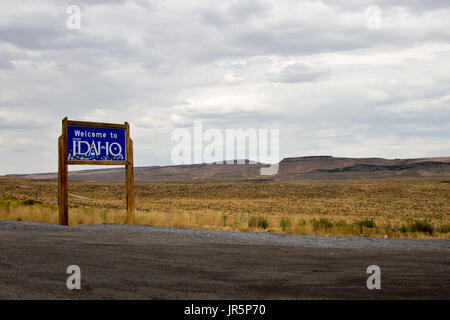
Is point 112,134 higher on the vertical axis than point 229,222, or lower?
higher

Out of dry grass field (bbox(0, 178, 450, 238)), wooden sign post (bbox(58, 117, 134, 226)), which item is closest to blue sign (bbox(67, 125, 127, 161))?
wooden sign post (bbox(58, 117, 134, 226))

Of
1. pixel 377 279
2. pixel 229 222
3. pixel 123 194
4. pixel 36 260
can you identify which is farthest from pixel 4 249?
pixel 123 194

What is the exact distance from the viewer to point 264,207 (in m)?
44.2

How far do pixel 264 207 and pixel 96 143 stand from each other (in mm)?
28125

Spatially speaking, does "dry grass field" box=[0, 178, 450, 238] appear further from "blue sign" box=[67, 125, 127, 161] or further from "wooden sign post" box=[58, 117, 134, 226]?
"blue sign" box=[67, 125, 127, 161]

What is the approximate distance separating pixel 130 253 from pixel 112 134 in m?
8.51

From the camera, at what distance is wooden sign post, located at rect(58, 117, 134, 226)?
1669 centimetres

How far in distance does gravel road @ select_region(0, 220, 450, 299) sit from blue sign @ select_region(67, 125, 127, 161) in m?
3.93

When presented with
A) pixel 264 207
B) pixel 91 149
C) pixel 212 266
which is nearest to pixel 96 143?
pixel 91 149

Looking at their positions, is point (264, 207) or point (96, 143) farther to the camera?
point (264, 207)

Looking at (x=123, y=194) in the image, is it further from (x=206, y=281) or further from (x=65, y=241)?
(x=206, y=281)

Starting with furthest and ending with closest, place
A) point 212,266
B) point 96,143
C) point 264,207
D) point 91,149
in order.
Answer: point 264,207 < point 96,143 < point 91,149 < point 212,266

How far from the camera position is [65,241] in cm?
1164

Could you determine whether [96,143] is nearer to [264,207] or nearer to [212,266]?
[212,266]
